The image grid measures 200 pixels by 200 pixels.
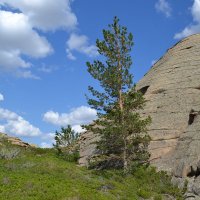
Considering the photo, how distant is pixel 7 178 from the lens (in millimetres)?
26844

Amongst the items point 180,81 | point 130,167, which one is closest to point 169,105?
point 180,81

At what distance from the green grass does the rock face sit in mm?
2345

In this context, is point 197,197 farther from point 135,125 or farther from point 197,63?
point 197,63

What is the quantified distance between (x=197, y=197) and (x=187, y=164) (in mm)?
3913

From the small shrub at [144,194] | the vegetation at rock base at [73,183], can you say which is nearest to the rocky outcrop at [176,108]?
the vegetation at rock base at [73,183]

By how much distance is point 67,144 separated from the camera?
51094mm

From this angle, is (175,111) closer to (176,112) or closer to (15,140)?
(176,112)

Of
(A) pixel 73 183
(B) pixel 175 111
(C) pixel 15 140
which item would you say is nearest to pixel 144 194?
(A) pixel 73 183

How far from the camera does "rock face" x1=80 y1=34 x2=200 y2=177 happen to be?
107ft

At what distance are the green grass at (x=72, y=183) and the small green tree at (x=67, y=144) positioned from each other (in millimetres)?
8946

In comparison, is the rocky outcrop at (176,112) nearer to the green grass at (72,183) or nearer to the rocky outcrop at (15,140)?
the green grass at (72,183)

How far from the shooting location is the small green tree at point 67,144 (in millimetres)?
43706

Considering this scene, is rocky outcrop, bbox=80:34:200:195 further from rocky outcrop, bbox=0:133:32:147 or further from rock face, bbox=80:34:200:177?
rocky outcrop, bbox=0:133:32:147

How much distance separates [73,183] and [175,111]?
53.4ft
